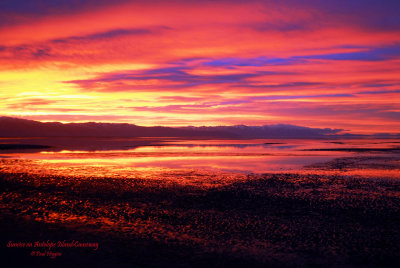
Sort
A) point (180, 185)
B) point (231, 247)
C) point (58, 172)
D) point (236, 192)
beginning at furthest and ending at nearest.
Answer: point (58, 172) < point (180, 185) < point (236, 192) < point (231, 247)

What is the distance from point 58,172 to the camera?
87.1 ft

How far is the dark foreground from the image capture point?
9.83 metres

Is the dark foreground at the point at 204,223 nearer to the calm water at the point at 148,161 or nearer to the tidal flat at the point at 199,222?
the tidal flat at the point at 199,222

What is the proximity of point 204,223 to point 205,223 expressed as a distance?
4cm

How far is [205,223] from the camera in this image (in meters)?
13.2

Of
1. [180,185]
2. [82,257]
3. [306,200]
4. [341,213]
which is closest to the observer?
[82,257]

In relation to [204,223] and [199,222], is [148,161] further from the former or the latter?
[204,223]

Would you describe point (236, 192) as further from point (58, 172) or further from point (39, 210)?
point (58, 172)

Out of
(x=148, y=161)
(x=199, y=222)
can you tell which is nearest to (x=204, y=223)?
(x=199, y=222)

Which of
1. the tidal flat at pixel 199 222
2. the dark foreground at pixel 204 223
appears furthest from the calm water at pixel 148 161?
the dark foreground at pixel 204 223

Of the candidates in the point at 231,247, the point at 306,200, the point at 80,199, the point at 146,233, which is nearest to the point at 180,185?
the point at 80,199

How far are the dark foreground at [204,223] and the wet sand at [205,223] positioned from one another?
36mm

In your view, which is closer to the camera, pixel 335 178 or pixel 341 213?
pixel 341 213

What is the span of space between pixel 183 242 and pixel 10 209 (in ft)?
29.2
